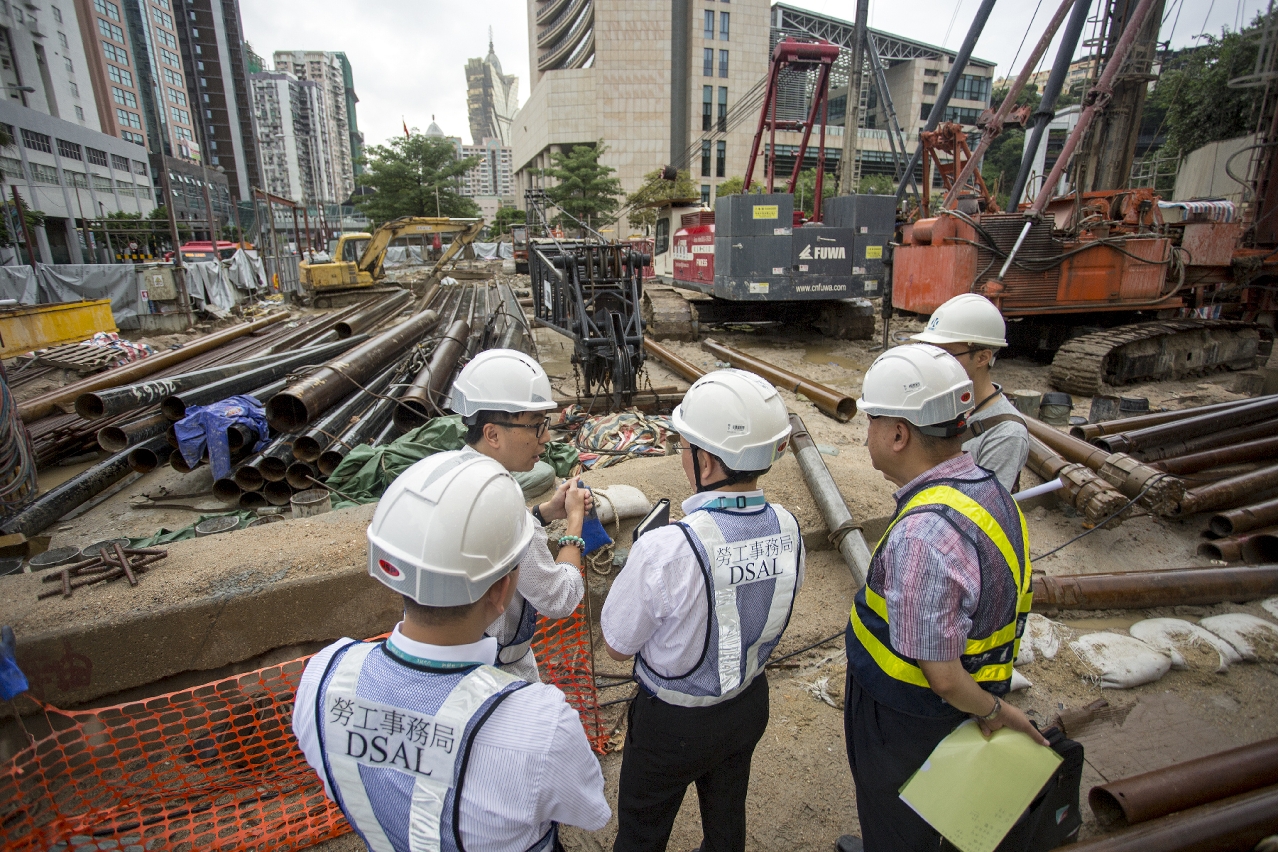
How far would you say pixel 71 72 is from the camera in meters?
34.6

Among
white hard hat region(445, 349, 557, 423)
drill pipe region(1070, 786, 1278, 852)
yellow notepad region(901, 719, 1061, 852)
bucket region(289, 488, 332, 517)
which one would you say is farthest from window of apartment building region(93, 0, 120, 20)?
drill pipe region(1070, 786, 1278, 852)

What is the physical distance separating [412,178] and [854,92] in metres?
34.7

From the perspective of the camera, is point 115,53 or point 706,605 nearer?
point 706,605

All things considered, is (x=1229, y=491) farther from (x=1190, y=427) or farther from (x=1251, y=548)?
(x=1190, y=427)

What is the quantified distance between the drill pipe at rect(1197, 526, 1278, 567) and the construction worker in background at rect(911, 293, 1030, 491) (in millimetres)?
3026

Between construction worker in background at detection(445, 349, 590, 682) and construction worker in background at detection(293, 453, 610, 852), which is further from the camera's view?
construction worker in background at detection(445, 349, 590, 682)

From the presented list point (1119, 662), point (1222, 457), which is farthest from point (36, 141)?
point (1222, 457)

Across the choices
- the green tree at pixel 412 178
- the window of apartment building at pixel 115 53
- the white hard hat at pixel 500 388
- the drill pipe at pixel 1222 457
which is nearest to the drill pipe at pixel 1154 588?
the drill pipe at pixel 1222 457

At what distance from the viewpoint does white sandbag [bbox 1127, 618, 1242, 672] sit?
3533 mm

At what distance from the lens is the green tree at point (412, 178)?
4088 cm

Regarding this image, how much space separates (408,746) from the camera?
1.17 meters

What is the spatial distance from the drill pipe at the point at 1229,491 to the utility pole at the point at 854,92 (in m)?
11.8

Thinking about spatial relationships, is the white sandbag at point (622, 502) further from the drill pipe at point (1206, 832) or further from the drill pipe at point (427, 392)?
the drill pipe at point (427, 392)

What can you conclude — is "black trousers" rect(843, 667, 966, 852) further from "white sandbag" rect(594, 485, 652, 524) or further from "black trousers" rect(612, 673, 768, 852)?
"white sandbag" rect(594, 485, 652, 524)
